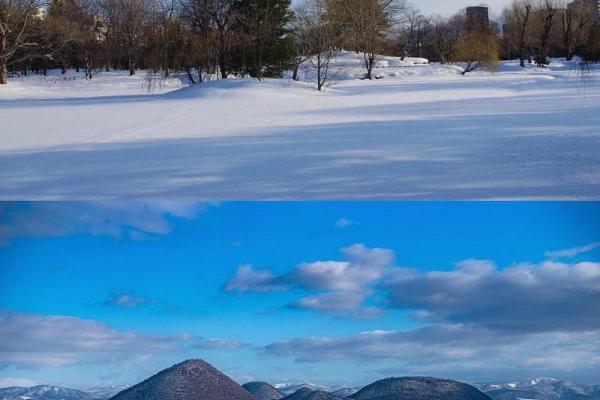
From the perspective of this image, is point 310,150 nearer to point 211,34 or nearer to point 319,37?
point 319,37

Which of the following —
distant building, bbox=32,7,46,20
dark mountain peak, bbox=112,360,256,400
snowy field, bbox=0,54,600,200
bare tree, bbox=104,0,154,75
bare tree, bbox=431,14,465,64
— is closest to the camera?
dark mountain peak, bbox=112,360,256,400

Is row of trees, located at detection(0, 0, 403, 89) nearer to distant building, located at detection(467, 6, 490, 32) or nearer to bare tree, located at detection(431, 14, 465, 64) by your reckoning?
distant building, located at detection(467, 6, 490, 32)

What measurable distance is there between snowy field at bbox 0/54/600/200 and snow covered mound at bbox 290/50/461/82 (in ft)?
54.6

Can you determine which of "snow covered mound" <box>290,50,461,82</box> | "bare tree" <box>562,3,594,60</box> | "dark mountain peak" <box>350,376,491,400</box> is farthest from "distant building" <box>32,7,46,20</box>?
"dark mountain peak" <box>350,376,491,400</box>

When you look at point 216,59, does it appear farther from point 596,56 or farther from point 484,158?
point 484,158

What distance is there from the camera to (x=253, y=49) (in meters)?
26.9

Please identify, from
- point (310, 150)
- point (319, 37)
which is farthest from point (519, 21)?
point (310, 150)

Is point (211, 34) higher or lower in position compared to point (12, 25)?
lower

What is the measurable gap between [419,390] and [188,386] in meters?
1.02

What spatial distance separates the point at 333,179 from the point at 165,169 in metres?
1.73

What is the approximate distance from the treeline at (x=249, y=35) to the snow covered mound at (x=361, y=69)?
0.50 meters

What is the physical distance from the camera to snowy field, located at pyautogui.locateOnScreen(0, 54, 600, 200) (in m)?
6.39

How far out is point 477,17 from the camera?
169 feet

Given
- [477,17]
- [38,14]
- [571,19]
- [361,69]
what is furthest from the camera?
[477,17]
